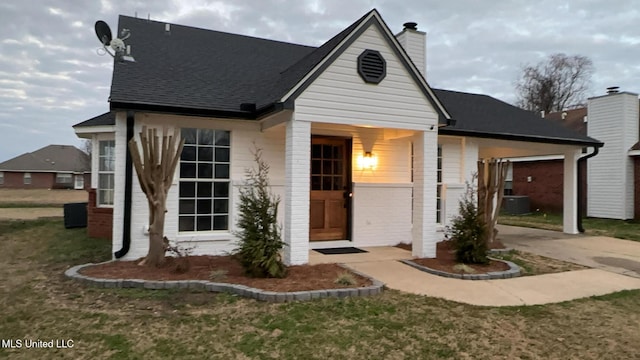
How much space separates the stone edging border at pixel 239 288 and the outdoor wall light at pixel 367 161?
3.98m

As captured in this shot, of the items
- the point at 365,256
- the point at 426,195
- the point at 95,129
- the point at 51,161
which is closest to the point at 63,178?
the point at 51,161

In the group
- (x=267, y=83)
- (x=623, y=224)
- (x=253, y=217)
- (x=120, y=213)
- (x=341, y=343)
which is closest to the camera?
(x=341, y=343)

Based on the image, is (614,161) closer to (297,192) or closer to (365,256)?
(365,256)

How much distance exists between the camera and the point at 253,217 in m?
6.08

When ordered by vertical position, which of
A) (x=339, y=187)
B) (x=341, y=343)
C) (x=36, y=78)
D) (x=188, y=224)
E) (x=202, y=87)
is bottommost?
(x=341, y=343)

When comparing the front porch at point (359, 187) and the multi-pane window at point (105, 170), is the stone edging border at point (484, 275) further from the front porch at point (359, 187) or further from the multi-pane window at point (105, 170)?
the multi-pane window at point (105, 170)

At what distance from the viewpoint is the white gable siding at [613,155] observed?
16453 mm

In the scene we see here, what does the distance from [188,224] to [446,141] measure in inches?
264

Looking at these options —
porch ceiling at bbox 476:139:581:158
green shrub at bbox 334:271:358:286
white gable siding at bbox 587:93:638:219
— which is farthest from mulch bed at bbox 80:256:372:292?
white gable siding at bbox 587:93:638:219

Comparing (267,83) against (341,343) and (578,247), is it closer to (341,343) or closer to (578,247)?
(341,343)

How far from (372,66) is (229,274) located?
4476 millimetres

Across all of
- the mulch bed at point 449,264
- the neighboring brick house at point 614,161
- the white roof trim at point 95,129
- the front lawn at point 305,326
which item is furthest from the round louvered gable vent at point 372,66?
the neighboring brick house at point 614,161

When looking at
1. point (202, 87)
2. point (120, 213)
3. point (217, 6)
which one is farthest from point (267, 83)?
point (217, 6)

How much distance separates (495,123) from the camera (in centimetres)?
1119
